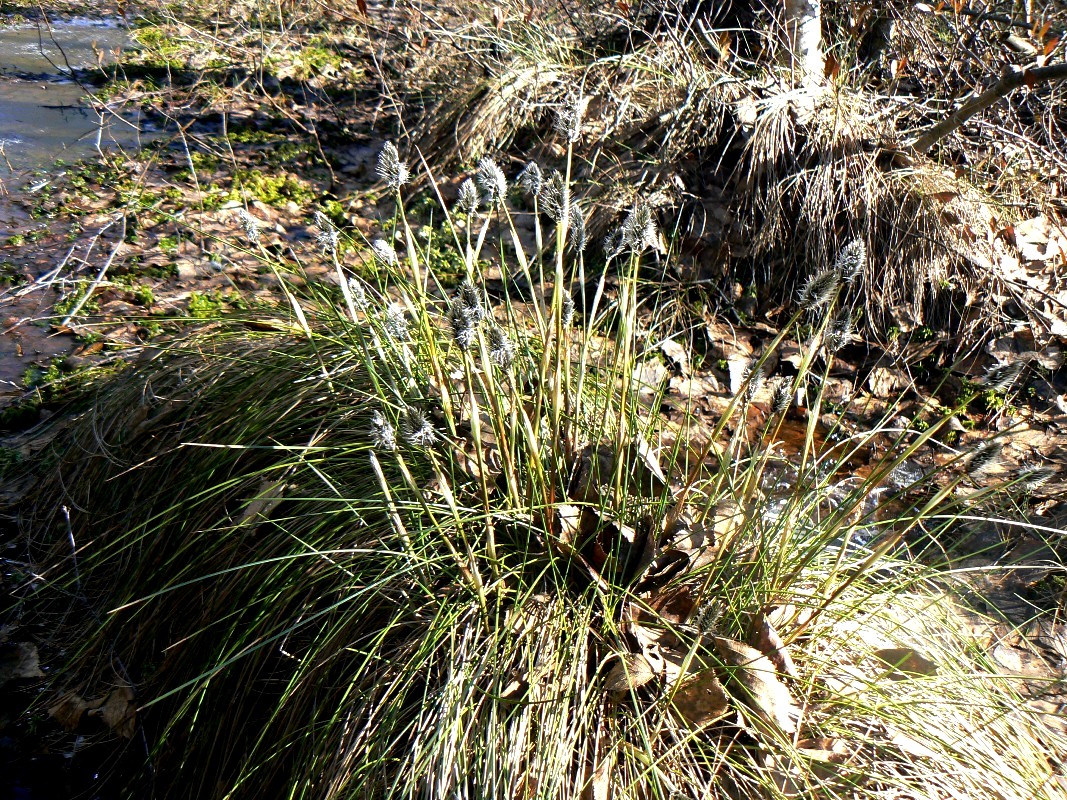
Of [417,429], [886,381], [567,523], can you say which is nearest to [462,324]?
[417,429]

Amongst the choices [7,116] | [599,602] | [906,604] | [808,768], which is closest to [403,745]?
[599,602]

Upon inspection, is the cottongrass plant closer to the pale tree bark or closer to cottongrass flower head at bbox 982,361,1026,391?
cottongrass flower head at bbox 982,361,1026,391

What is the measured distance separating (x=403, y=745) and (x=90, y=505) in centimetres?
170

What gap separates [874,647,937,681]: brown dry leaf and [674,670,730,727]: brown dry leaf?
1.78 feet

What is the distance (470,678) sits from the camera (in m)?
2.02

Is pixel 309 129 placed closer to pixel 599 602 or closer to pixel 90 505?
pixel 90 505

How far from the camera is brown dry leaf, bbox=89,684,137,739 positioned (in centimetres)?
261

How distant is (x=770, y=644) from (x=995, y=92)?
3.56m

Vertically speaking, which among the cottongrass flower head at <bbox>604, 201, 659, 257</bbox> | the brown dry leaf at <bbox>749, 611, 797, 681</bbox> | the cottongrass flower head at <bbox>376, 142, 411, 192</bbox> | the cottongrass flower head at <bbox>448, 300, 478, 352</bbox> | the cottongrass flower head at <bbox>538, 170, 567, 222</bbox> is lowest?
the brown dry leaf at <bbox>749, 611, 797, 681</bbox>

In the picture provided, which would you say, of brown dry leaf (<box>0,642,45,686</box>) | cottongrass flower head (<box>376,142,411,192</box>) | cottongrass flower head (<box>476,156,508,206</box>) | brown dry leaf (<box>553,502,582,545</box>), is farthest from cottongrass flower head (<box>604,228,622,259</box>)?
brown dry leaf (<box>0,642,45,686</box>)

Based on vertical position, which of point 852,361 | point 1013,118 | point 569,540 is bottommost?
point 852,361

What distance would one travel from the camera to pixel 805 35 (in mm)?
5047

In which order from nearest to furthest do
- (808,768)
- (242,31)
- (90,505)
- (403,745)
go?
(808,768) < (403,745) < (90,505) < (242,31)

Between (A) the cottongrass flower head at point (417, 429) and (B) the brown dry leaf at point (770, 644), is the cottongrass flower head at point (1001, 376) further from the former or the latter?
(A) the cottongrass flower head at point (417, 429)
